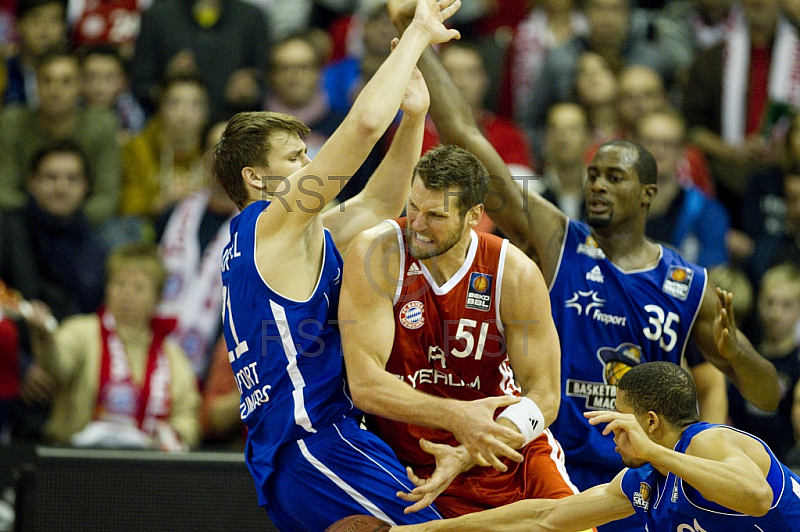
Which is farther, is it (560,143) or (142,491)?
(560,143)

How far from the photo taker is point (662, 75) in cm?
1123

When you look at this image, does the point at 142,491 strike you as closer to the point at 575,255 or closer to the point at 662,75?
the point at 575,255

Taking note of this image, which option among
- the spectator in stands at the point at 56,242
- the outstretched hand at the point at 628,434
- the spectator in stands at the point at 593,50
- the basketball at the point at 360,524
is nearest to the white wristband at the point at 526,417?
the outstretched hand at the point at 628,434

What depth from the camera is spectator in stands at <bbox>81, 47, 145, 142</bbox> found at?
1050cm

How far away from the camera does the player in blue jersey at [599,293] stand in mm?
6109

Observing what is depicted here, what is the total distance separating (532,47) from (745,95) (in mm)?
2122

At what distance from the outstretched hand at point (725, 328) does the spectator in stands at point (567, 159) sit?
3.39 m

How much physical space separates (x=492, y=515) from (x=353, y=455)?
0.70m

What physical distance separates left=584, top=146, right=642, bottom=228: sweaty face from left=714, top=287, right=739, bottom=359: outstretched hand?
2.47 ft

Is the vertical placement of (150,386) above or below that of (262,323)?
below

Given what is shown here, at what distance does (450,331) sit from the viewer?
A: 5.19 metres

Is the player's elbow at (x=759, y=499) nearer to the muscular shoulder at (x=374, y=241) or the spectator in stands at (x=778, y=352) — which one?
the muscular shoulder at (x=374, y=241)

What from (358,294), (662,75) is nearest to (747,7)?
(662,75)

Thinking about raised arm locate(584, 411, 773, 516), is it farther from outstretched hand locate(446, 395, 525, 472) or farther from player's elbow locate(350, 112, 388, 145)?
player's elbow locate(350, 112, 388, 145)
